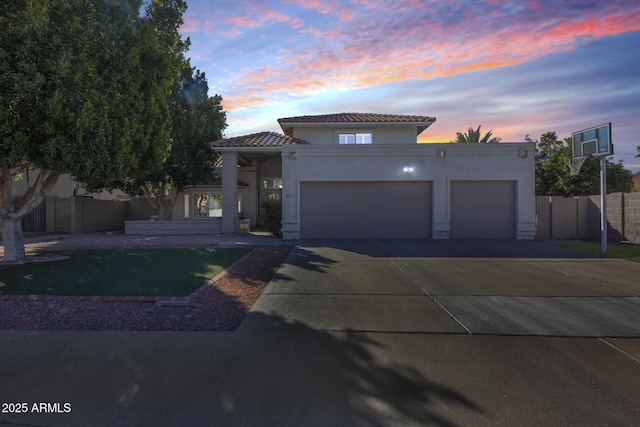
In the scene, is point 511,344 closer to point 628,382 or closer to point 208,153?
point 628,382

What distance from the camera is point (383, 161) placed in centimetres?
1541

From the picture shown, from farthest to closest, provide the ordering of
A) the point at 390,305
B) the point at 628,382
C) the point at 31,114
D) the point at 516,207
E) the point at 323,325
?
1. the point at 516,207
2. the point at 31,114
3. the point at 390,305
4. the point at 323,325
5. the point at 628,382

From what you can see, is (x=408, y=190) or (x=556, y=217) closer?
(x=408, y=190)

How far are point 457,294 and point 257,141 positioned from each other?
44.0 feet

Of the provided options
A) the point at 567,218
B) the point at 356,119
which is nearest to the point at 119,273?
the point at 356,119

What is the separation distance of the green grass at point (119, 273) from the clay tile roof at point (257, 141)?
23.2 ft

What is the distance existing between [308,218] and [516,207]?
29.0 feet

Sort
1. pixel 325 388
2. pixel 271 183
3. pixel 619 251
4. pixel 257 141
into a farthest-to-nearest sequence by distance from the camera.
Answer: pixel 271 183, pixel 257 141, pixel 619 251, pixel 325 388

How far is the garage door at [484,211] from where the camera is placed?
15375mm

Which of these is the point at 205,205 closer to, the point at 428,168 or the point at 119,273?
the point at 428,168

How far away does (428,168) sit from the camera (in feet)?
50.4

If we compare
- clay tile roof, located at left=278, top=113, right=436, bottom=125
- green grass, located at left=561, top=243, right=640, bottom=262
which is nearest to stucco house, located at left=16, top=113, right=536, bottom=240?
green grass, located at left=561, top=243, right=640, bottom=262

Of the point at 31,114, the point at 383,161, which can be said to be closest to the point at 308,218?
the point at 383,161

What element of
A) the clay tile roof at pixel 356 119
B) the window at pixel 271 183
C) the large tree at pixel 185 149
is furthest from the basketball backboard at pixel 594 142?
the large tree at pixel 185 149
